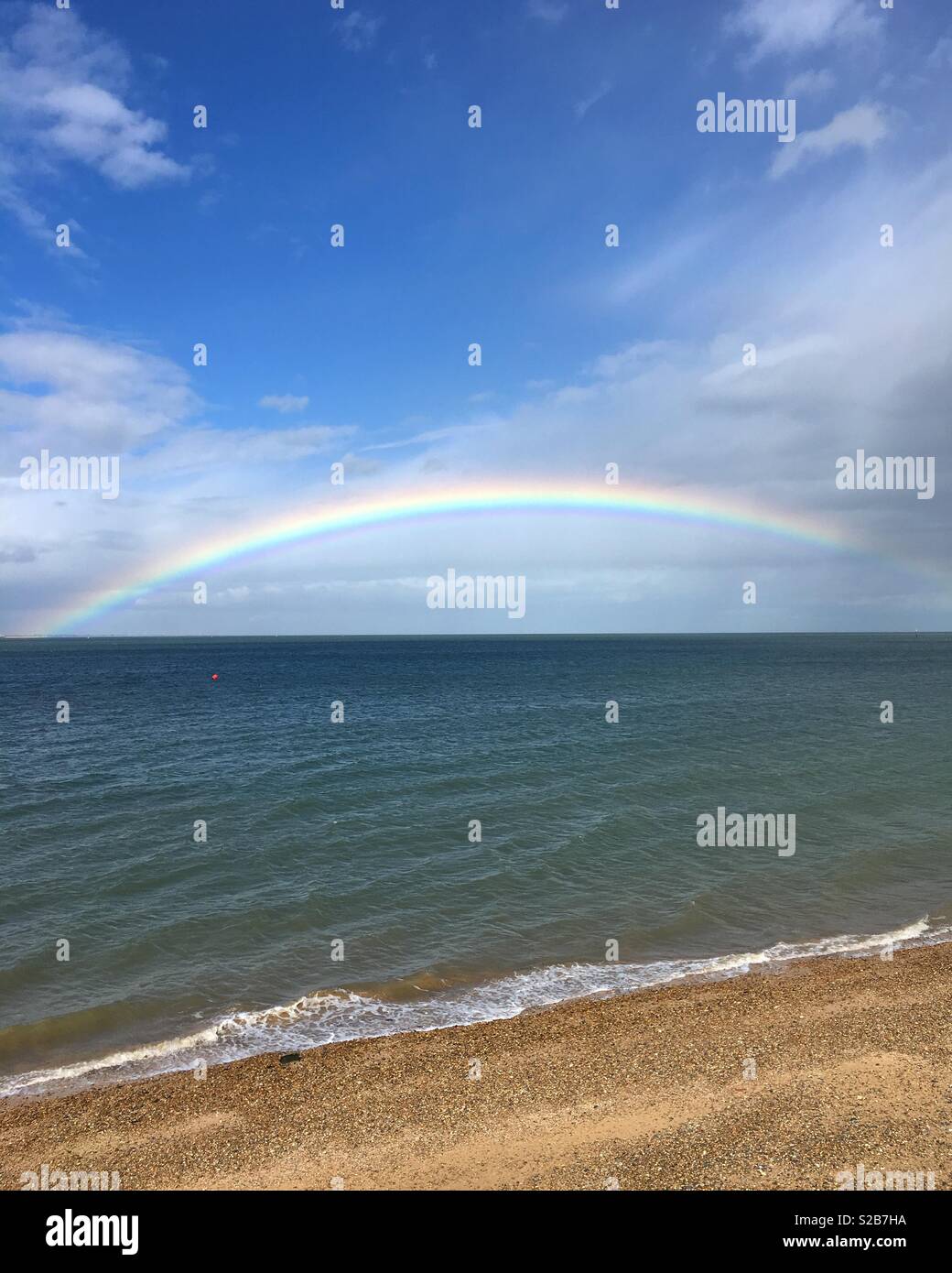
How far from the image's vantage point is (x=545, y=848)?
22.2m

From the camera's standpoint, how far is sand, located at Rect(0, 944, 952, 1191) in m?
8.27

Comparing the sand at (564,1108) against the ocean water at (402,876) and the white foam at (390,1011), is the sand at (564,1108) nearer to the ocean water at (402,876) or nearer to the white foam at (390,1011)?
the white foam at (390,1011)

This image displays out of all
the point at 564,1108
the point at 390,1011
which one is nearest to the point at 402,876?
the point at 390,1011

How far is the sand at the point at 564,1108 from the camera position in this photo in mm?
8273

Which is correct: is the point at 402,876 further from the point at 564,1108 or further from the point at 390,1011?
the point at 564,1108

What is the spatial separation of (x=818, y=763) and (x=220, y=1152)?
33.9 metres

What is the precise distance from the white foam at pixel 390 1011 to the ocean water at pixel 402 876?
0.18ft

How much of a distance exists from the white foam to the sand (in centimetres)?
58

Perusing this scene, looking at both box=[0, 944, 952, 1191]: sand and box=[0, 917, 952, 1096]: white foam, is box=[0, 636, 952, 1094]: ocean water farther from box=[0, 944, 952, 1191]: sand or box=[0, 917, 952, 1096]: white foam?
box=[0, 944, 952, 1191]: sand

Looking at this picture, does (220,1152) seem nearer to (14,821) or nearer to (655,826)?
(655,826)

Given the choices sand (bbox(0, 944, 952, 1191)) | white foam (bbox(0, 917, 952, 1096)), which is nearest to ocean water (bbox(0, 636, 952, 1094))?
white foam (bbox(0, 917, 952, 1096))

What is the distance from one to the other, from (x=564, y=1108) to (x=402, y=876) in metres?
10.9

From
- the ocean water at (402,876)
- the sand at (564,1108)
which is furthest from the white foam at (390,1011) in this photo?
the sand at (564,1108)
